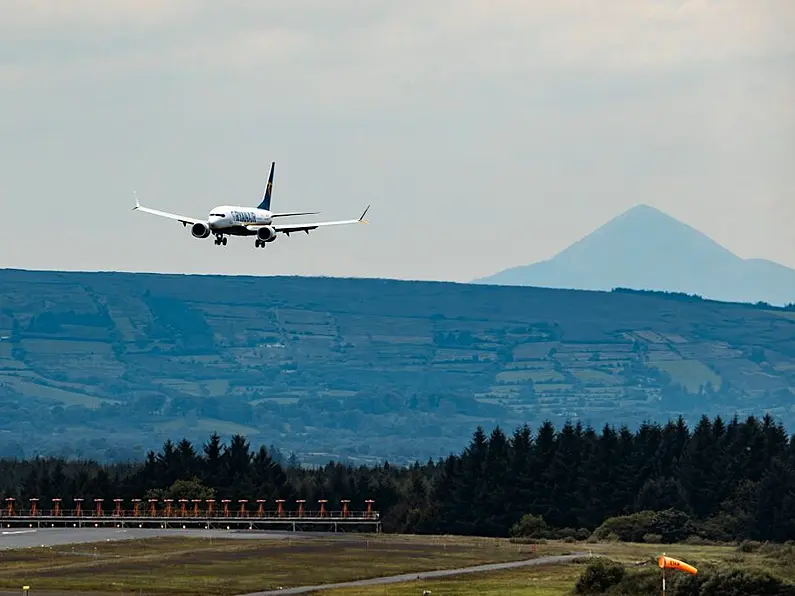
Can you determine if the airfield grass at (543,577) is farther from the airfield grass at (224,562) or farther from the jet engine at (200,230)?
the jet engine at (200,230)

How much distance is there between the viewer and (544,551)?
588 ft

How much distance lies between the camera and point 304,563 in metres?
160

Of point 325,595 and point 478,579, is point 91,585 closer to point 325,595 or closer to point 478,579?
point 325,595

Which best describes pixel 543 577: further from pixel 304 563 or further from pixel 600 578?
pixel 304 563

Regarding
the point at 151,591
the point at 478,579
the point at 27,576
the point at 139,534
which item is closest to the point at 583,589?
the point at 478,579

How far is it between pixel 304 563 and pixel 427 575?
49.3ft

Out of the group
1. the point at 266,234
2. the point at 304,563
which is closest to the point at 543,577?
the point at 304,563

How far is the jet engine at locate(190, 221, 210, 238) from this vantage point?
15675 centimetres

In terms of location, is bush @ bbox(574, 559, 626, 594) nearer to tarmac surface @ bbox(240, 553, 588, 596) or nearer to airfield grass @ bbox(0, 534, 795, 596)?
airfield grass @ bbox(0, 534, 795, 596)

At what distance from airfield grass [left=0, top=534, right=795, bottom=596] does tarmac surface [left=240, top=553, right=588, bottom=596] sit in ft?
6.17

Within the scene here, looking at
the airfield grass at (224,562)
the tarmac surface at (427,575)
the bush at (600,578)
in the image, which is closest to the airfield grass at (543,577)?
the bush at (600,578)

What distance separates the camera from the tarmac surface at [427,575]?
135 metres

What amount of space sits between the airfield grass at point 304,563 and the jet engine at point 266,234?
27.1m

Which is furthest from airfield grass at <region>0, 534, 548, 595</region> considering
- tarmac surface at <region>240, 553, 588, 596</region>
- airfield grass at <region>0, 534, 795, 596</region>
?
tarmac surface at <region>240, 553, 588, 596</region>
